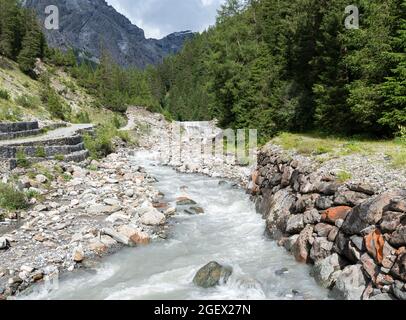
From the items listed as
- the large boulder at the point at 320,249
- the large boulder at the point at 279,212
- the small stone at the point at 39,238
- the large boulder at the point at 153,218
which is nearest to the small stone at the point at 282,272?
the large boulder at the point at 320,249

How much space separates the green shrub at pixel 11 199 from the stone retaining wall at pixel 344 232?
12.6 meters

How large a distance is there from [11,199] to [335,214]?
1554cm

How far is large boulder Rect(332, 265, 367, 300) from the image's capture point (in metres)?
9.52

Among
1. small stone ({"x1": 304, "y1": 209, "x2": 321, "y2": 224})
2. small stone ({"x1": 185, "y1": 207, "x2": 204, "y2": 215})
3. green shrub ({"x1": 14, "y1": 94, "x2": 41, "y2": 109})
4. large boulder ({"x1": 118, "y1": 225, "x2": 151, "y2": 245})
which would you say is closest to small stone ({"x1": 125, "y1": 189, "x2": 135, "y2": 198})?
small stone ({"x1": 185, "y1": 207, "x2": 204, "y2": 215})

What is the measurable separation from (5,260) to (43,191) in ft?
30.2

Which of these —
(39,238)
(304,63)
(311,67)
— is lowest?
(39,238)

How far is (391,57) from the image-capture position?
60.1 ft

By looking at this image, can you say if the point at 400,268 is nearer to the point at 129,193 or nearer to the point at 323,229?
the point at 323,229

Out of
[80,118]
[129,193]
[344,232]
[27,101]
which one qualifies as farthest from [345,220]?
[80,118]

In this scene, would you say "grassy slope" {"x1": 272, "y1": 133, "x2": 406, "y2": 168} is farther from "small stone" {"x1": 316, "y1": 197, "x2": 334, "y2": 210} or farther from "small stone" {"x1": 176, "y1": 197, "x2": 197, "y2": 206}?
"small stone" {"x1": 176, "y1": 197, "x2": 197, "y2": 206}

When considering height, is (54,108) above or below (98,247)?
above

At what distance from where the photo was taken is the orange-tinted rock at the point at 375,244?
30.3 ft

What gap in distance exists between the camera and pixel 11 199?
18516 mm
